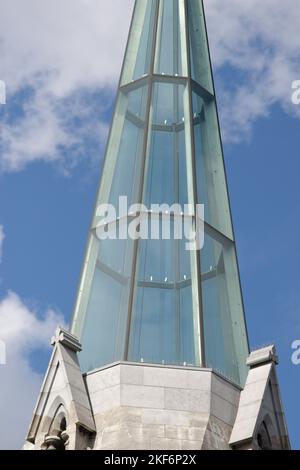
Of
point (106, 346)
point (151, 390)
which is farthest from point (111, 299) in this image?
point (151, 390)

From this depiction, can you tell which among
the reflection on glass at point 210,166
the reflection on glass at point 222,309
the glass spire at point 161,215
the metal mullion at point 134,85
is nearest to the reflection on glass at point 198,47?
the glass spire at point 161,215

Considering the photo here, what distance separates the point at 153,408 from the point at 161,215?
732cm

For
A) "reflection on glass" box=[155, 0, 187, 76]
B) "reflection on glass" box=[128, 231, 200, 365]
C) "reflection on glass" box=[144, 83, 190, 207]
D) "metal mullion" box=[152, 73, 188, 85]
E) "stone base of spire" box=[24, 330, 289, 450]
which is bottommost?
"stone base of spire" box=[24, 330, 289, 450]

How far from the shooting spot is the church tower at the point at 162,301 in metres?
28.6

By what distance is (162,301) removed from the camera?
3234 centimetres

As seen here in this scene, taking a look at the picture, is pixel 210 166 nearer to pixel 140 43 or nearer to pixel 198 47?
pixel 198 47

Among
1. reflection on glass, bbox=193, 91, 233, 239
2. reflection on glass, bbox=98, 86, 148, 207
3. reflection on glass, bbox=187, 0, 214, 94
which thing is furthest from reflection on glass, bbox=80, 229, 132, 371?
reflection on glass, bbox=187, 0, 214, 94

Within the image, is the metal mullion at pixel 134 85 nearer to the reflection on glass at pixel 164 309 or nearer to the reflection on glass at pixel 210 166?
the reflection on glass at pixel 210 166

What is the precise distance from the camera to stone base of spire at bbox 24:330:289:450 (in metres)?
28.0

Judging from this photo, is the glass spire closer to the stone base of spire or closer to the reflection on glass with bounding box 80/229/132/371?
the reflection on glass with bounding box 80/229/132/371

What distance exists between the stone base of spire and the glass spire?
3.55 ft
